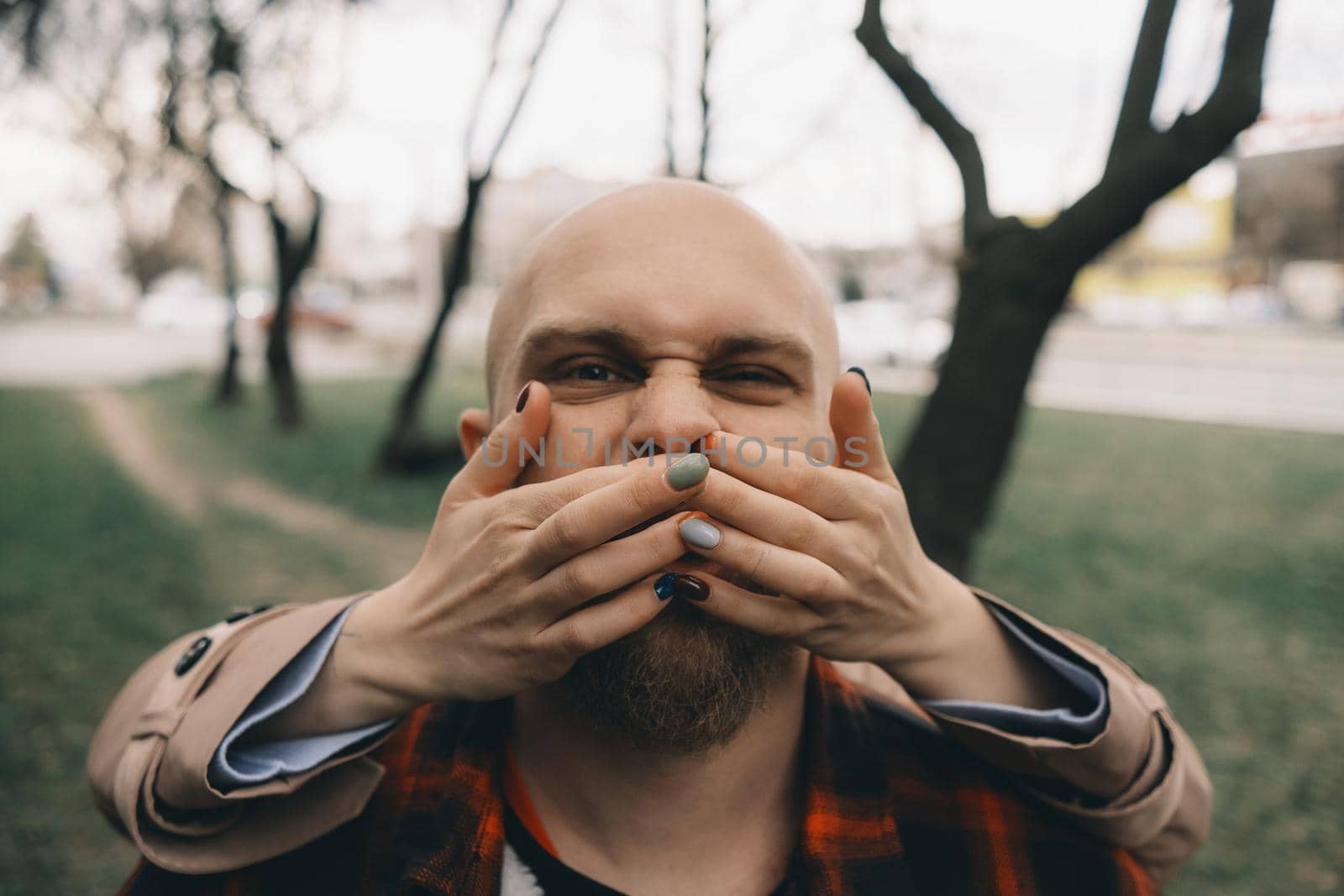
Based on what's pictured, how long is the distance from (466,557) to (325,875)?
2.51 feet

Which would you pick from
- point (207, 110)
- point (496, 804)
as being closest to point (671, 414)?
point (496, 804)

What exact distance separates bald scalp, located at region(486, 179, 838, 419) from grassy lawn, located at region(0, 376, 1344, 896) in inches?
151

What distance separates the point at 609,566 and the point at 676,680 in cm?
35

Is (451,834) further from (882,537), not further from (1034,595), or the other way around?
(1034,595)

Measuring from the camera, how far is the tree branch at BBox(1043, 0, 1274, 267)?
11.4 feet

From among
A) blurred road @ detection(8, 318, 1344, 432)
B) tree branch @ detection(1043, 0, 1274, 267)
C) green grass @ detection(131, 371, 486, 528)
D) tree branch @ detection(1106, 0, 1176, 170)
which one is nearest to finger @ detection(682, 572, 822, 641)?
tree branch @ detection(1043, 0, 1274, 267)

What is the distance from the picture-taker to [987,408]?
14.1 ft

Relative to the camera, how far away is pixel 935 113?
4.45m

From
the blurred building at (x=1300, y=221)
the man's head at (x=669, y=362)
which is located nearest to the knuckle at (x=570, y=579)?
the man's head at (x=669, y=362)

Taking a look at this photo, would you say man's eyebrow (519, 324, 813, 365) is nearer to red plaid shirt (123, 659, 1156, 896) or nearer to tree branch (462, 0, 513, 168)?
red plaid shirt (123, 659, 1156, 896)

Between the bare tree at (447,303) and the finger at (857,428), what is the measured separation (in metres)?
9.77

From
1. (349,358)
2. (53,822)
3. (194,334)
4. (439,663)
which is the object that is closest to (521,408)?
(439,663)

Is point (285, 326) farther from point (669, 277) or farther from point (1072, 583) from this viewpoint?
point (669, 277)

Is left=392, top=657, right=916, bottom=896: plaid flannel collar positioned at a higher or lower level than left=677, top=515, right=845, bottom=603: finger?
lower
